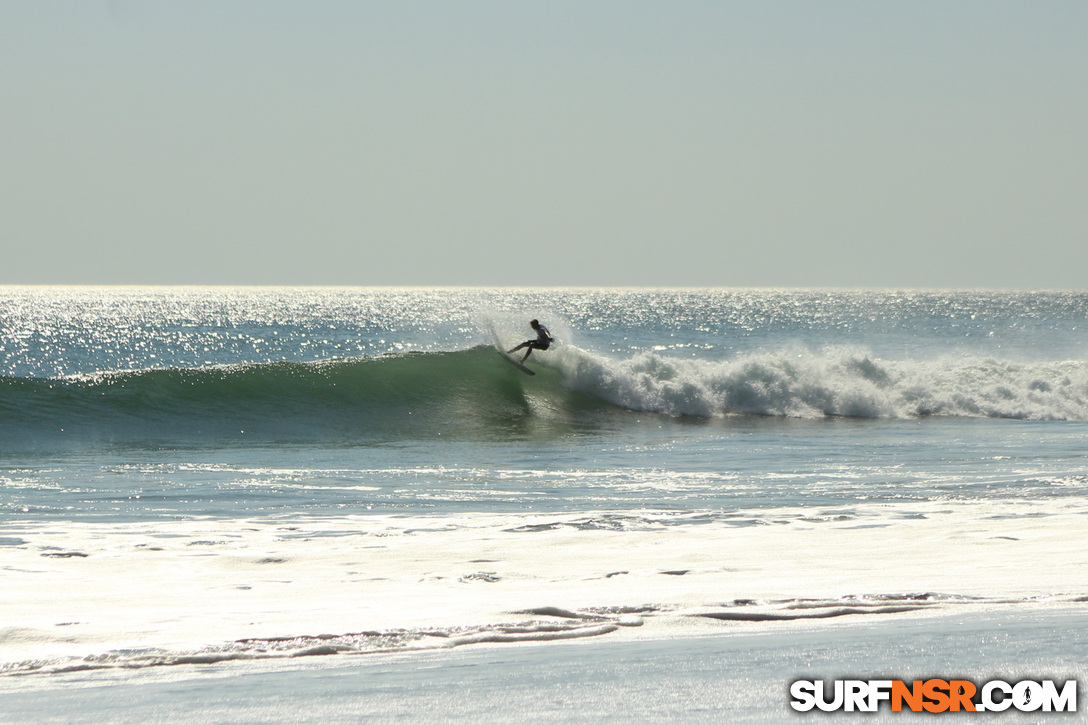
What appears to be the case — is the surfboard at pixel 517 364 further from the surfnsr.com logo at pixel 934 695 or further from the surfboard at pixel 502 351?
the surfnsr.com logo at pixel 934 695

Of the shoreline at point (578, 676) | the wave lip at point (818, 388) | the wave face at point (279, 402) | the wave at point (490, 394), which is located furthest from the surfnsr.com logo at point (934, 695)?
the wave lip at point (818, 388)

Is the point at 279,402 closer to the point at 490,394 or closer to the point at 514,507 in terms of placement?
the point at 490,394

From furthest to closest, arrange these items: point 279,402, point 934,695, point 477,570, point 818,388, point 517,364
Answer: point 517,364 < point 818,388 < point 279,402 < point 477,570 < point 934,695

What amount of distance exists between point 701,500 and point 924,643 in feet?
19.0

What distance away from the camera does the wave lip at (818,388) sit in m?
20.3

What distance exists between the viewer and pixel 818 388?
21.0 meters

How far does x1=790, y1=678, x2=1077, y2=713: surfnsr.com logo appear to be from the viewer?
9.44 feet

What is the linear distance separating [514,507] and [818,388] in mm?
13200

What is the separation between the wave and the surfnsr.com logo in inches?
A: 542

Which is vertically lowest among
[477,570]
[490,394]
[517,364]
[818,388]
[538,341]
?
[477,570]

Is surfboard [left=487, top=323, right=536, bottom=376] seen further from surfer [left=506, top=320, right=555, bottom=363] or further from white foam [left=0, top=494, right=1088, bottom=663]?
white foam [left=0, top=494, right=1088, bottom=663]

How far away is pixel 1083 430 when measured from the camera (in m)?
16.2

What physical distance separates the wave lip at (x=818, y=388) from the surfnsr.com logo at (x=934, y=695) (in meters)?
17.0

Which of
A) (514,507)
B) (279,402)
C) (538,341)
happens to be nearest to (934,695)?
(514,507)
